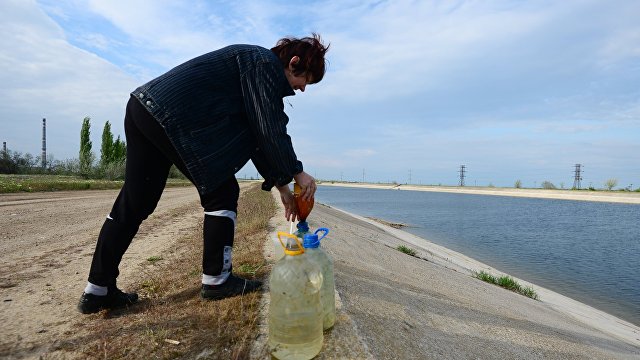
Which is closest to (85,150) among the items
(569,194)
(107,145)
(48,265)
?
(107,145)

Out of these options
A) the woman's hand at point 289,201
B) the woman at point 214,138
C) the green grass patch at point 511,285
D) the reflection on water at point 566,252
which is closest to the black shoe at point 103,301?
the woman at point 214,138

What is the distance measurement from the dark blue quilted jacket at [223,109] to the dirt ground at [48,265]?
1.49 m

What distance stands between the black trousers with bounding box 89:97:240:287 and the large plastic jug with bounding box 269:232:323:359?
2.75 ft

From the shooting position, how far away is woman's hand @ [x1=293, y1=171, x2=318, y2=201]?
93.9 inches

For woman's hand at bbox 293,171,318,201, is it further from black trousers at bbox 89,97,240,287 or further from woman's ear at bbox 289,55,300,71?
woman's ear at bbox 289,55,300,71

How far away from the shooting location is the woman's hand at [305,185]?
238cm

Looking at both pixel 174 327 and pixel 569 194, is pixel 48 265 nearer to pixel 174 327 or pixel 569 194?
pixel 174 327

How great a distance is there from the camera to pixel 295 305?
2023 mm

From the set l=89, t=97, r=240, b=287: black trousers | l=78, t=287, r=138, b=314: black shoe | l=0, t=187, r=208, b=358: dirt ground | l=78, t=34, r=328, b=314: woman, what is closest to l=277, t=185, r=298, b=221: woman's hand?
l=78, t=34, r=328, b=314: woman

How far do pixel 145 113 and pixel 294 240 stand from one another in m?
1.37

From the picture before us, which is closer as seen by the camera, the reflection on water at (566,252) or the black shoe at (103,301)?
the black shoe at (103,301)

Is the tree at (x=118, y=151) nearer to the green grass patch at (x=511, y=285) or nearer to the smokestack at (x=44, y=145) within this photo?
the smokestack at (x=44, y=145)

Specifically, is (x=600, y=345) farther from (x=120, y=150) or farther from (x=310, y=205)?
(x=120, y=150)

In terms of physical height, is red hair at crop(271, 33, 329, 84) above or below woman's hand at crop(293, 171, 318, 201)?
above
